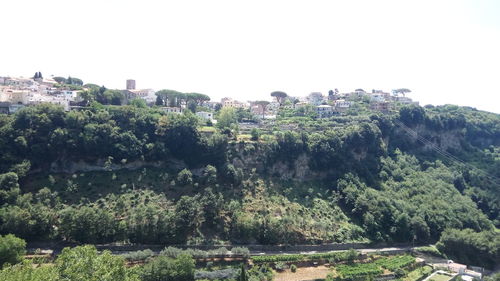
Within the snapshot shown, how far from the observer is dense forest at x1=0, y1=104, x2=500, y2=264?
1603 inches

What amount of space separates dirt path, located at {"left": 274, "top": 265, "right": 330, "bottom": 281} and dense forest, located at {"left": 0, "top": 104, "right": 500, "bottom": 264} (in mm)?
4952

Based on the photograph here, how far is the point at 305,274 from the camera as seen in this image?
129 ft

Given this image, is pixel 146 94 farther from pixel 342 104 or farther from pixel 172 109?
pixel 342 104

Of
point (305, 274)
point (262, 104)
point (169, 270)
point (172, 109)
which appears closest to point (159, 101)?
point (172, 109)

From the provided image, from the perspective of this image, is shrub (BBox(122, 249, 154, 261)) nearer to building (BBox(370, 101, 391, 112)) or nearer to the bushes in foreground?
the bushes in foreground

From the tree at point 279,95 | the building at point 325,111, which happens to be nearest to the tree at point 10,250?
the building at point 325,111

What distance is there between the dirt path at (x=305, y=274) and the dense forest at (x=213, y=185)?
4.95 metres

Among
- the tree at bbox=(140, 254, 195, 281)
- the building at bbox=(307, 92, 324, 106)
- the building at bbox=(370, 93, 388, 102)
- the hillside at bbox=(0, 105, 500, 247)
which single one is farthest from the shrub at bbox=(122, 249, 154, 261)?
the building at bbox=(370, 93, 388, 102)

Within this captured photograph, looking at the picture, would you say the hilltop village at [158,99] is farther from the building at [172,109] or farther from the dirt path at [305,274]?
the dirt path at [305,274]

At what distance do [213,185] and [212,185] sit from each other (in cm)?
15

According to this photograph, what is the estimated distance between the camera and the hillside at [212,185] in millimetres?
40719

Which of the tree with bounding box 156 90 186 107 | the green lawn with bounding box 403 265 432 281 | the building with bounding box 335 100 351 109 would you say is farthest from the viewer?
the building with bounding box 335 100 351 109

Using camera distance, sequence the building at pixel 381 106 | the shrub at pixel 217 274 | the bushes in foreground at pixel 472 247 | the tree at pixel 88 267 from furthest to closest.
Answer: the building at pixel 381 106, the bushes in foreground at pixel 472 247, the shrub at pixel 217 274, the tree at pixel 88 267

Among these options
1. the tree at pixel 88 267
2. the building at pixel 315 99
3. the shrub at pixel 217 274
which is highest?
the building at pixel 315 99
